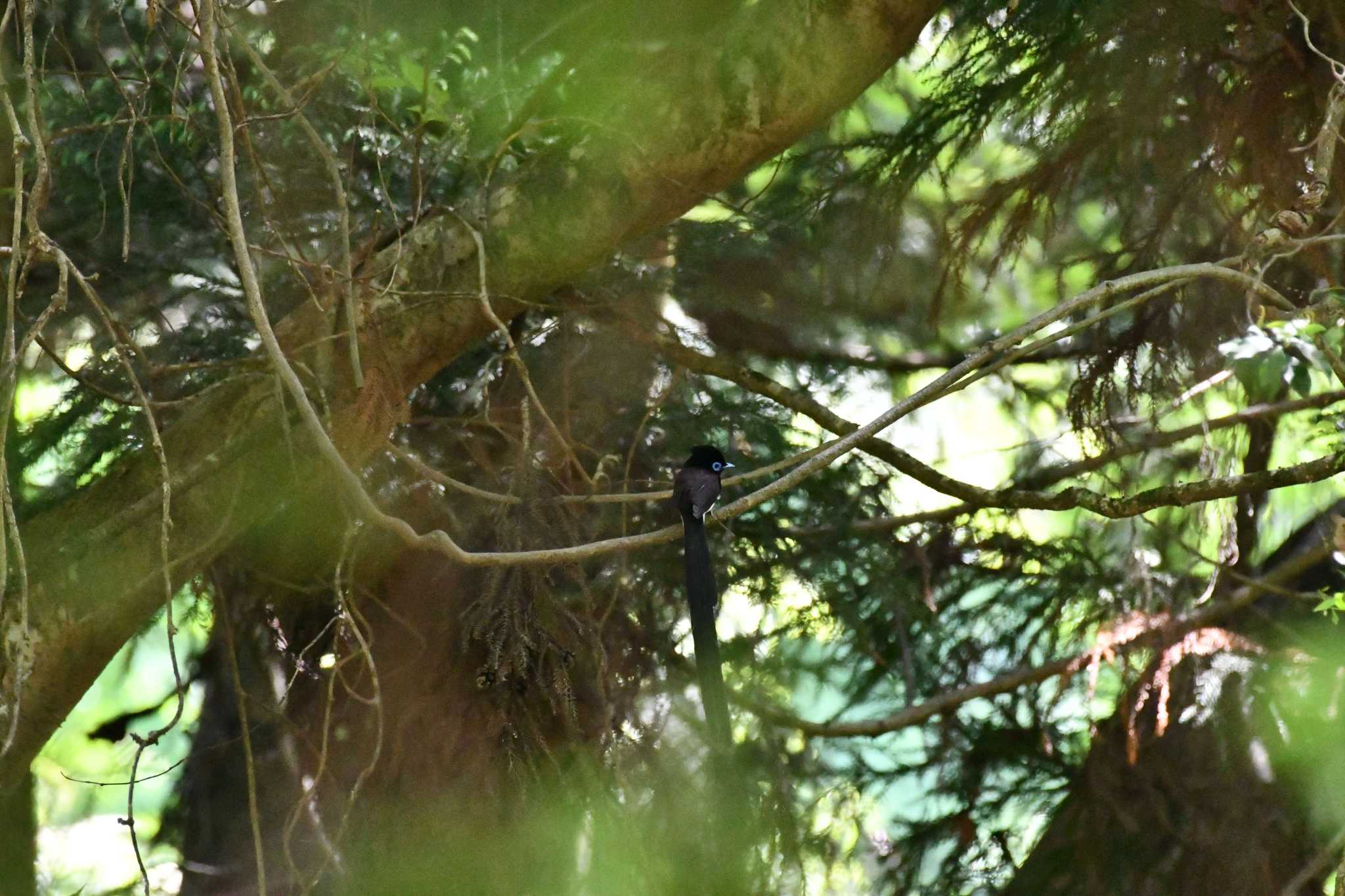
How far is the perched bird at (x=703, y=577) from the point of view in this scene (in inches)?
116

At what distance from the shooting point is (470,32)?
380 cm

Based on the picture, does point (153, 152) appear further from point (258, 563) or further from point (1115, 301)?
point (1115, 301)

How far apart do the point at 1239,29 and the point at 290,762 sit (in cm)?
356

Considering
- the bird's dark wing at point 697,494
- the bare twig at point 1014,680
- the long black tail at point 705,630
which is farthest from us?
the bare twig at point 1014,680

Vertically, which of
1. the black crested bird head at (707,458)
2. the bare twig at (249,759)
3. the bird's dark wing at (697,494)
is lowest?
the bare twig at (249,759)

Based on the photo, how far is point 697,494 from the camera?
3.36 metres

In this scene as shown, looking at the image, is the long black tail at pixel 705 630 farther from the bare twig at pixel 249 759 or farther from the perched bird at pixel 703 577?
the bare twig at pixel 249 759

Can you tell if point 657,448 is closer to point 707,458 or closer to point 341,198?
point 707,458

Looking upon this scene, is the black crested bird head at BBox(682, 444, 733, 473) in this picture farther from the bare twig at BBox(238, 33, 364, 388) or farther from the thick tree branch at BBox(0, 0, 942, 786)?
the bare twig at BBox(238, 33, 364, 388)

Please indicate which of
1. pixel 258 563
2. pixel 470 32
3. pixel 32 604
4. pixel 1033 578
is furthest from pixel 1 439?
pixel 1033 578

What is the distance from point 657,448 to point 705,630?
1405 mm

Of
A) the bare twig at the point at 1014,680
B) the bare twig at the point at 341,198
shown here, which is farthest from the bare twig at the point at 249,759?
the bare twig at the point at 1014,680

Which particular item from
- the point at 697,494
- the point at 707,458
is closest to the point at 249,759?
the point at 697,494

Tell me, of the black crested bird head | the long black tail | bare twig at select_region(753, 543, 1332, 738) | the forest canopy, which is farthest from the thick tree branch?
bare twig at select_region(753, 543, 1332, 738)
